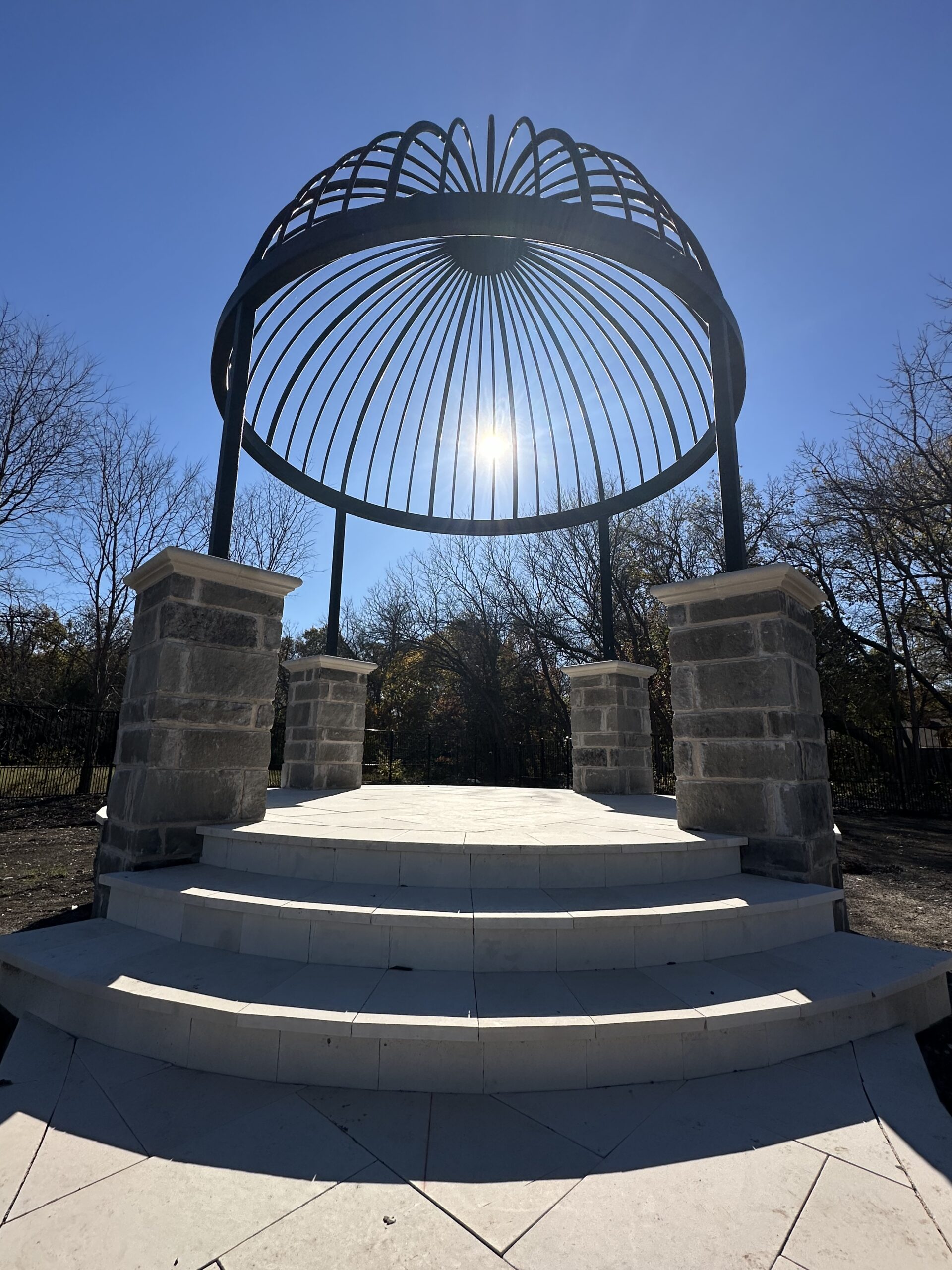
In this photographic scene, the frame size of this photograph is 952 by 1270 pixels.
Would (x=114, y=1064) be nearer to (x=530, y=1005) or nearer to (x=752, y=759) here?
(x=530, y=1005)

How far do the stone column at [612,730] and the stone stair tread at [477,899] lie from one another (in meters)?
3.94

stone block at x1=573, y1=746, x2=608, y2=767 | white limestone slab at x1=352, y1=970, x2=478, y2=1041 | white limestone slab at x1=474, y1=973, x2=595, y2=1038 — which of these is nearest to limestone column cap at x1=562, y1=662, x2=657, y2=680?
stone block at x1=573, y1=746, x2=608, y2=767

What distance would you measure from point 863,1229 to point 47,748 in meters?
15.6

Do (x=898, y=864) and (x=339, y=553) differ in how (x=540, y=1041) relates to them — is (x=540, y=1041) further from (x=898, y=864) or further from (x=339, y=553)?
(x=898, y=864)

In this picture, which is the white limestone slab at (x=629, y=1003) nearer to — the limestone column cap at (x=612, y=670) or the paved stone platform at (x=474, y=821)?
the paved stone platform at (x=474, y=821)

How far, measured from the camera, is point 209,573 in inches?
159

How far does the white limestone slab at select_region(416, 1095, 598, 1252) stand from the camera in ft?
4.88

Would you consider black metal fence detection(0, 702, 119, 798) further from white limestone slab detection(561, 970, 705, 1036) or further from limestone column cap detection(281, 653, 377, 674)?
white limestone slab detection(561, 970, 705, 1036)

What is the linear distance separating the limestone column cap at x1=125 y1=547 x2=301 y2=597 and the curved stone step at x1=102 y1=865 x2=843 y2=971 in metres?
2.07

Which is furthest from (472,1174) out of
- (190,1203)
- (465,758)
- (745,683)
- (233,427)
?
(465,758)

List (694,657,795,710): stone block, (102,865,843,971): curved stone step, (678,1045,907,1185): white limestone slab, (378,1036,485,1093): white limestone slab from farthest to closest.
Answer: (694,657,795,710): stone block
(102,865,843,971): curved stone step
(378,1036,485,1093): white limestone slab
(678,1045,907,1185): white limestone slab

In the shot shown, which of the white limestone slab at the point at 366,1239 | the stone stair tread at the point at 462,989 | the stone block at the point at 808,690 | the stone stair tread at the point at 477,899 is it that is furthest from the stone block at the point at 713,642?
the white limestone slab at the point at 366,1239

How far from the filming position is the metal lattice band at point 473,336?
4.24 metres

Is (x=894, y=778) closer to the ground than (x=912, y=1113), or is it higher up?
higher up
